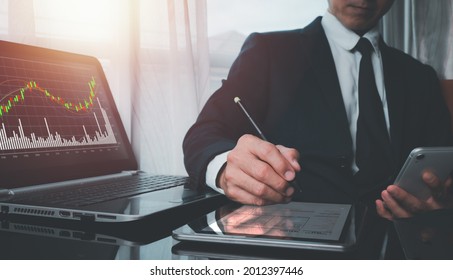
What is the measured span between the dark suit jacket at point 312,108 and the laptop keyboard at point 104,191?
3.2 inches

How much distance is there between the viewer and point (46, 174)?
0.67 metres

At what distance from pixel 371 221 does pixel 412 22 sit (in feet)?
3.58

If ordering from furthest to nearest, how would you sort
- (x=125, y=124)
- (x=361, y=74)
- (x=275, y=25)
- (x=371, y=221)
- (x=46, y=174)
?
(x=275, y=25)
(x=125, y=124)
(x=361, y=74)
(x=46, y=174)
(x=371, y=221)

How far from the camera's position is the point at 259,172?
1.67 ft

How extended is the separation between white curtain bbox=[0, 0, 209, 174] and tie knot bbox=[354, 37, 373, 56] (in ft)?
1.34

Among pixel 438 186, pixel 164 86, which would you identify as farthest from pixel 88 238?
pixel 164 86

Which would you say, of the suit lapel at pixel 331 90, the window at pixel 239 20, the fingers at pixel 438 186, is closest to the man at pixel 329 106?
the suit lapel at pixel 331 90

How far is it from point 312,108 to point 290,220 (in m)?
0.46

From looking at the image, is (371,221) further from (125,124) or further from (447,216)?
(125,124)

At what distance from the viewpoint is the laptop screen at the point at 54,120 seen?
25.8 inches

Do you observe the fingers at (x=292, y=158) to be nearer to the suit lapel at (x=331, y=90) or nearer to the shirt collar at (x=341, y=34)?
the suit lapel at (x=331, y=90)

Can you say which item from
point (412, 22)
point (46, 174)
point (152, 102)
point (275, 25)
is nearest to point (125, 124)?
point (152, 102)

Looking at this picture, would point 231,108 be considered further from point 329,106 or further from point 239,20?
point 239,20

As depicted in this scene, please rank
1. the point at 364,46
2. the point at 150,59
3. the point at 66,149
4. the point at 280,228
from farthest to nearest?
the point at 150,59 < the point at 364,46 < the point at 66,149 < the point at 280,228
